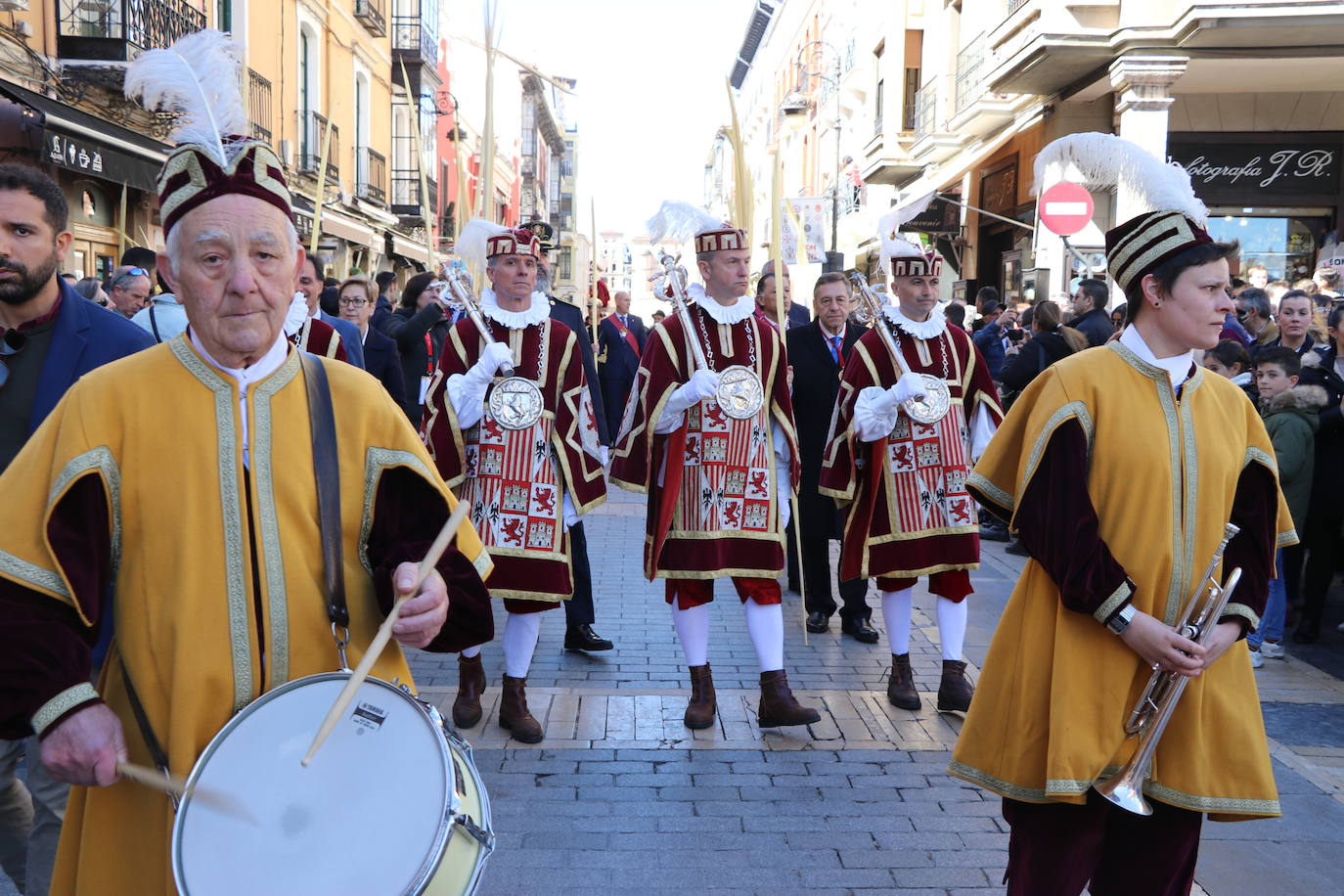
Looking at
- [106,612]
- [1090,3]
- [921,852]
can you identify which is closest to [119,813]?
[106,612]

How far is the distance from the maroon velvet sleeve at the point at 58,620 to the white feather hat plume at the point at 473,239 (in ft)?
13.7

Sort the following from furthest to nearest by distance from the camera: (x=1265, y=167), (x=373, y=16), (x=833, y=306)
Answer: (x=373, y=16)
(x=1265, y=167)
(x=833, y=306)

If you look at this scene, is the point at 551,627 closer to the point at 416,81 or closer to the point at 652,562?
the point at 652,562

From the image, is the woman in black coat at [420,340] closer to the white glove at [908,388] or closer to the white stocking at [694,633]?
the white stocking at [694,633]

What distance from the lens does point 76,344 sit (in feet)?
10.00

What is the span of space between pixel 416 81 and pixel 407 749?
28.4m

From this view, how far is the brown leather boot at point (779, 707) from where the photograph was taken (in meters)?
5.05

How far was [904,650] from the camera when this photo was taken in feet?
18.4

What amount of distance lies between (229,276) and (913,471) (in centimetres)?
388

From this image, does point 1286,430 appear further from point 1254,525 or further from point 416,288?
point 416,288

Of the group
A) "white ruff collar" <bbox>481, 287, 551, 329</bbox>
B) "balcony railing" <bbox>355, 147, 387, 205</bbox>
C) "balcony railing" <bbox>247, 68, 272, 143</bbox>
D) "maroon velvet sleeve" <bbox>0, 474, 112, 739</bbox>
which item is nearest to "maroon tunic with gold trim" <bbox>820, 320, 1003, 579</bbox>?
"white ruff collar" <bbox>481, 287, 551, 329</bbox>

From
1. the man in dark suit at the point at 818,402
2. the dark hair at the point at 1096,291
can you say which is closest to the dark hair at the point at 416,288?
the man in dark suit at the point at 818,402

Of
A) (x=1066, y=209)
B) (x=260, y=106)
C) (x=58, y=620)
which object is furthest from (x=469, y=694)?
(x=260, y=106)

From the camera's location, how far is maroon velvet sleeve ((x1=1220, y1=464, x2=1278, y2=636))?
2.99 metres
